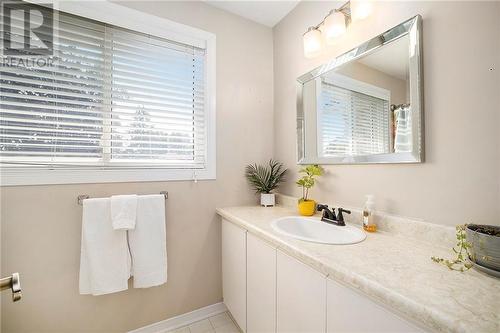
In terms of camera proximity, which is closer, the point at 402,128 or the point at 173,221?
the point at 402,128

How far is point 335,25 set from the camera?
50.4 inches

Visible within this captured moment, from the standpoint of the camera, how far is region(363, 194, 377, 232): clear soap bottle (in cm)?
110

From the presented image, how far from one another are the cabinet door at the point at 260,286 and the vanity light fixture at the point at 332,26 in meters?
1.27

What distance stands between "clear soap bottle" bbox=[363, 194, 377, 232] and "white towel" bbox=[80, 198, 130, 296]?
137cm

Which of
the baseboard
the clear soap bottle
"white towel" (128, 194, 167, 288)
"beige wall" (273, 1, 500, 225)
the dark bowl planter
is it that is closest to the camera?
the dark bowl planter

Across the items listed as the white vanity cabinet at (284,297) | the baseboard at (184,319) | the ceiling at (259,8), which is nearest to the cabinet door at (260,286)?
the white vanity cabinet at (284,297)

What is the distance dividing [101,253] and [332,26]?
189 centimetres

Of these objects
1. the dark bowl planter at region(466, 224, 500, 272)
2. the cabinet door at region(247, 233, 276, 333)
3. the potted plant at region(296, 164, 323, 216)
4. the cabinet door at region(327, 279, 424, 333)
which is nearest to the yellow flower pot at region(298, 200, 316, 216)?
the potted plant at region(296, 164, 323, 216)

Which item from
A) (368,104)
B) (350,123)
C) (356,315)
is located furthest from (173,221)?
(368,104)

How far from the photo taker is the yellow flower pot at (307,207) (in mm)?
1412

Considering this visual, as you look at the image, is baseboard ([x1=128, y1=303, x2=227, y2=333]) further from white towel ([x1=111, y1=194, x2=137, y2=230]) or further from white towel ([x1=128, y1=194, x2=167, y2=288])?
white towel ([x1=111, y1=194, x2=137, y2=230])

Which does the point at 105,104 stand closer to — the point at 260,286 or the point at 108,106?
the point at 108,106

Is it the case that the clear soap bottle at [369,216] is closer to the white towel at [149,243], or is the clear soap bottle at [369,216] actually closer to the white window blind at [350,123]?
the white window blind at [350,123]

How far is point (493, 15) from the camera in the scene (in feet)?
2.59
